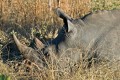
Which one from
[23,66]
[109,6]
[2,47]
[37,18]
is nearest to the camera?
[23,66]

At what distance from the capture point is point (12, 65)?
6.63 meters

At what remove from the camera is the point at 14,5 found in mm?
10133

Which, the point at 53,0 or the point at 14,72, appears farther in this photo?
the point at 53,0

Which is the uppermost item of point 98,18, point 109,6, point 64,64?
point 98,18

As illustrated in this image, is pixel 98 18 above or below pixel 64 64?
above

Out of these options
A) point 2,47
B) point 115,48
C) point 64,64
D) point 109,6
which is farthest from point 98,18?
point 109,6

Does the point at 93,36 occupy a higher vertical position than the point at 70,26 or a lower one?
lower

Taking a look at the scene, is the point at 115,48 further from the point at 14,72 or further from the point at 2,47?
the point at 2,47

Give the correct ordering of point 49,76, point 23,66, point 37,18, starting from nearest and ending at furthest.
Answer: point 49,76 < point 23,66 < point 37,18

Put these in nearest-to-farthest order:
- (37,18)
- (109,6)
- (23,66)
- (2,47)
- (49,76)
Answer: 1. (49,76)
2. (23,66)
3. (2,47)
4. (37,18)
5. (109,6)

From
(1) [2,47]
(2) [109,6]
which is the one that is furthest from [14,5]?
(2) [109,6]

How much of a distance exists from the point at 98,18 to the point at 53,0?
388 cm

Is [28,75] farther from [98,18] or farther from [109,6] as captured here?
[109,6]

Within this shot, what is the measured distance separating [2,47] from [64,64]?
7.25 feet
